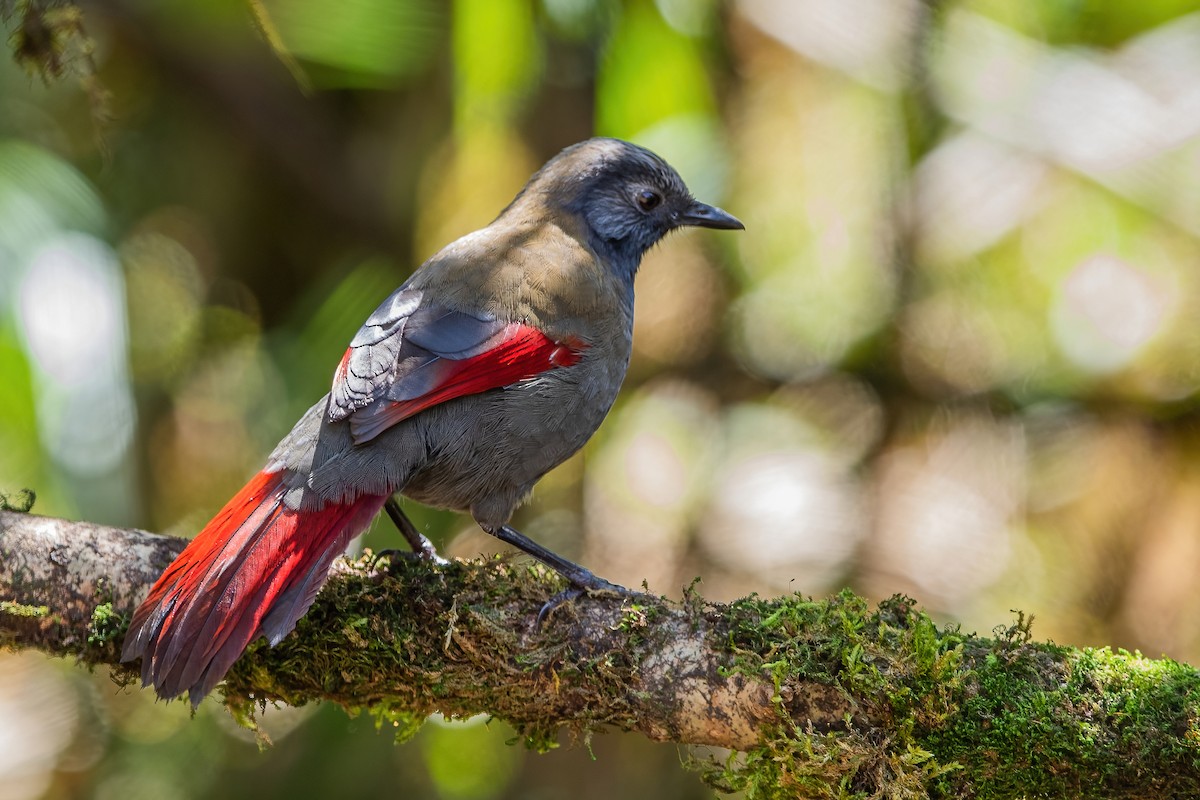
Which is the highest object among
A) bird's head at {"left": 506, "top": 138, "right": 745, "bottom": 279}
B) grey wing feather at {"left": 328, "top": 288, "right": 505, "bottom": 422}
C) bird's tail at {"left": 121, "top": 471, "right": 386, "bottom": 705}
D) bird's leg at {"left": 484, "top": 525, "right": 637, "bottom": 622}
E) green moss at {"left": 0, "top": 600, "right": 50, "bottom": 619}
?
bird's head at {"left": 506, "top": 138, "right": 745, "bottom": 279}

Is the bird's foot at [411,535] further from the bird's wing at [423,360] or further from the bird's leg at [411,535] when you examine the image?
the bird's wing at [423,360]

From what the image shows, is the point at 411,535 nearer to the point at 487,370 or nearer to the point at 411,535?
the point at 411,535

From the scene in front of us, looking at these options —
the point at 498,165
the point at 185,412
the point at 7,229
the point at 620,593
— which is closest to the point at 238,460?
the point at 185,412

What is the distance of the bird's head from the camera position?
13.2ft

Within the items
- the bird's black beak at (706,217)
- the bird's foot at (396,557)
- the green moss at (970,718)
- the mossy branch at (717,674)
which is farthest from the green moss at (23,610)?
the bird's black beak at (706,217)

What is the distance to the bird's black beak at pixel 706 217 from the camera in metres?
4.21

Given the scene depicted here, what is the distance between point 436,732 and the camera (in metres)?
5.40

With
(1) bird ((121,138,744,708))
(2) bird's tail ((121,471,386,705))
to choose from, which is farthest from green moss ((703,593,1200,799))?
(2) bird's tail ((121,471,386,705))

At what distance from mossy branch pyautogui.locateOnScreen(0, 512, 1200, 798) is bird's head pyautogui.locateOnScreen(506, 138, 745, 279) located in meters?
1.48

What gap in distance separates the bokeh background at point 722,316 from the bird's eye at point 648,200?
1269 millimetres

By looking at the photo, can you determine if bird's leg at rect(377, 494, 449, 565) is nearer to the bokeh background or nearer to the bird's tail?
the bird's tail

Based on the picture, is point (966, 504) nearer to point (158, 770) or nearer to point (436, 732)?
point (436, 732)

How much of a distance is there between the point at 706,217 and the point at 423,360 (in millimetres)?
1540

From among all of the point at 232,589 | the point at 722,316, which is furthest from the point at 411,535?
the point at 722,316
